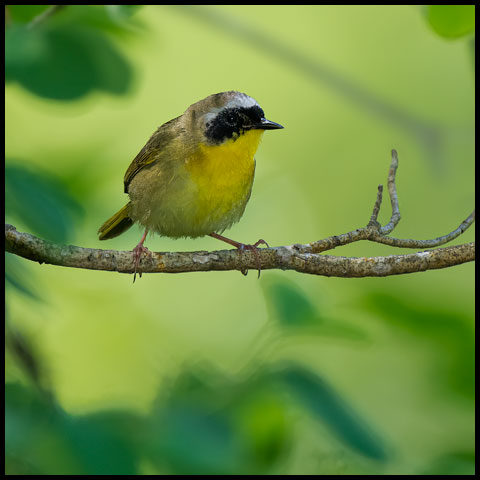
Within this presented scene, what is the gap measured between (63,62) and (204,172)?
0.95 m

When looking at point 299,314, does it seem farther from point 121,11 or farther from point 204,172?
point 121,11

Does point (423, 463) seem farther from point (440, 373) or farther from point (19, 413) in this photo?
point (19, 413)

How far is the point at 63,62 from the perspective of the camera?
9.80 ft

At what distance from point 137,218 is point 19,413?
186 cm

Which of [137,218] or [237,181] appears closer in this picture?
[237,181]

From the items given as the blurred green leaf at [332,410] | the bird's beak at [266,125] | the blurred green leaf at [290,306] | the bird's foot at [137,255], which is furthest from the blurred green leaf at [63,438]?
the bird's beak at [266,125]

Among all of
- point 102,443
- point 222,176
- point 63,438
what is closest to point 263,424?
point 102,443

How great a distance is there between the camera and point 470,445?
2516 mm

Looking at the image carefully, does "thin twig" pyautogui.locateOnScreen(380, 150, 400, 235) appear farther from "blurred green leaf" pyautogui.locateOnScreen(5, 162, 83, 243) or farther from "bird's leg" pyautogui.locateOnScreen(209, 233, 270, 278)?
"blurred green leaf" pyautogui.locateOnScreen(5, 162, 83, 243)

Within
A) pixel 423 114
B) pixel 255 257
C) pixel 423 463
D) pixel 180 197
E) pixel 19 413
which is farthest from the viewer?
pixel 423 114

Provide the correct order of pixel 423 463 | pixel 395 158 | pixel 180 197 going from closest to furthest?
pixel 423 463 < pixel 395 158 < pixel 180 197

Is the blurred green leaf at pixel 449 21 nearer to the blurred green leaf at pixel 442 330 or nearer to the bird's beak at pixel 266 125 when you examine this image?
the blurred green leaf at pixel 442 330

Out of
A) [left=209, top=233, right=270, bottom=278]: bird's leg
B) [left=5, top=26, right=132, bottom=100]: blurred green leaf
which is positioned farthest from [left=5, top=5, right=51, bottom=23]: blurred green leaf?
[left=209, top=233, right=270, bottom=278]: bird's leg

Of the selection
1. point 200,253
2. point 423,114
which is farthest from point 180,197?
point 423,114
